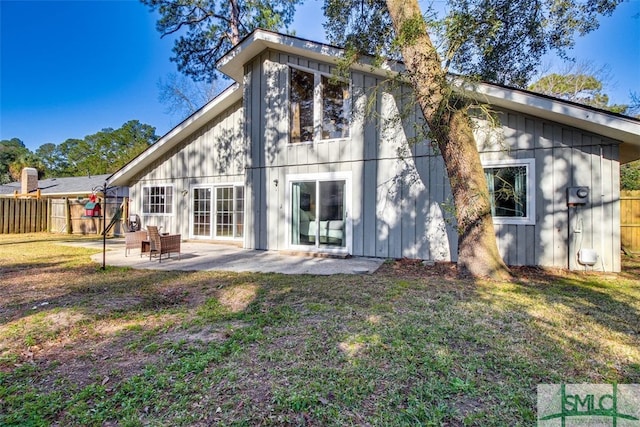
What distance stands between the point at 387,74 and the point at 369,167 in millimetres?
2182

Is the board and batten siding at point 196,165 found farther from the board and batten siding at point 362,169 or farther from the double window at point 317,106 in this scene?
the double window at point 317,106

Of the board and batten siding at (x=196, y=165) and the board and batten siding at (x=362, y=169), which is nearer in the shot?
the board and batten siding at (x=362, y=169)

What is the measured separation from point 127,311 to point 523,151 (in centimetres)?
776

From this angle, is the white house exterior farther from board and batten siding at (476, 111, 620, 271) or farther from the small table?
the small table

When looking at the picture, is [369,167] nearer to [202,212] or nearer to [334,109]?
[334,109]

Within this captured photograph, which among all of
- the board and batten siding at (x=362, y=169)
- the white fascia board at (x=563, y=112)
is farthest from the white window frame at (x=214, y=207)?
the white fascia board at (x=563, y=112)

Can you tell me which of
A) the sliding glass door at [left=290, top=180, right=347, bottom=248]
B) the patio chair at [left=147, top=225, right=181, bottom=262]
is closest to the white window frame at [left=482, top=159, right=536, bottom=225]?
the sliding glass door at [left=290, top=180, right=347, bottom=248]

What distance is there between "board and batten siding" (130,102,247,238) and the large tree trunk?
21.7 feet

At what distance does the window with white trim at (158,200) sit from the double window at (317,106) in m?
6.17

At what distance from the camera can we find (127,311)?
404 cm

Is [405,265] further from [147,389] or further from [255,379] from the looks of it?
[147,389]

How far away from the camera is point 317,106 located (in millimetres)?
8461

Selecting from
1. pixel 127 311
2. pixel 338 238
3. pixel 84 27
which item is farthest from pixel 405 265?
pixel 84 27

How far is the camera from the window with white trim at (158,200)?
12141mm
